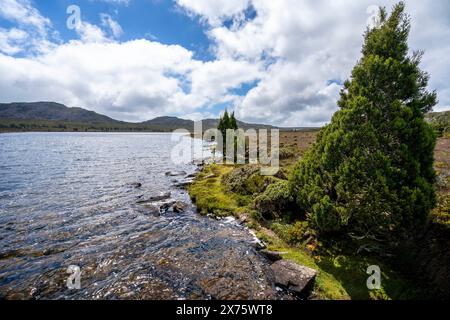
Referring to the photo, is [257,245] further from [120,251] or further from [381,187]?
[120,251]

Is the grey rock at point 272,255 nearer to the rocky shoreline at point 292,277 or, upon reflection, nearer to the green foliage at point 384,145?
the rocky shoreline at point 292,277

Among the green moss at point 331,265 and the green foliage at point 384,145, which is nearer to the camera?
the green moss at point 331,265

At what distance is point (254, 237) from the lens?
A: 1573 centimetres

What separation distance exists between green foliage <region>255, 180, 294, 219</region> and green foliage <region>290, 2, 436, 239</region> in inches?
202

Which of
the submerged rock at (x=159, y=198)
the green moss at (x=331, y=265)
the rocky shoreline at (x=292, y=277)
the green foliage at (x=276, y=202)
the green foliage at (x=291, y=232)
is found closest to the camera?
the green moss at (x=331, y=265)

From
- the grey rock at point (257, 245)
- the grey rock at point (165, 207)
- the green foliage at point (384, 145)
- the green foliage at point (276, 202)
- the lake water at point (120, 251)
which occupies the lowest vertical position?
the lake water at point (120, 251)

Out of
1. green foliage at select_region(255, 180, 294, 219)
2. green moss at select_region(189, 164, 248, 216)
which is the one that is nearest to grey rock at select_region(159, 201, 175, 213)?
green moss at select_region(189, 164, 248, 216)

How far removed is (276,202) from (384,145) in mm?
9027

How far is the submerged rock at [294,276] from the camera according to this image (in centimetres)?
1013

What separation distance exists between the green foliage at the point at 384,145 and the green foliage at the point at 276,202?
5.13m

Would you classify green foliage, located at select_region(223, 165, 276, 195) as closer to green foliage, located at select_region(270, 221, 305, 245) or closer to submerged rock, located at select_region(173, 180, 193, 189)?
submerged rock, located at select_region(173, 180, 193, 189)

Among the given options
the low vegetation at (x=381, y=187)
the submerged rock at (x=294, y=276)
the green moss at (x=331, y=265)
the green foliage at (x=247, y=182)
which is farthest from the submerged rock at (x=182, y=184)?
the submerged rock at (x=294, y=276)

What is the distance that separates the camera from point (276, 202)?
18.4m

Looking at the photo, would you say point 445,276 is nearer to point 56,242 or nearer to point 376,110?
point 376,110
